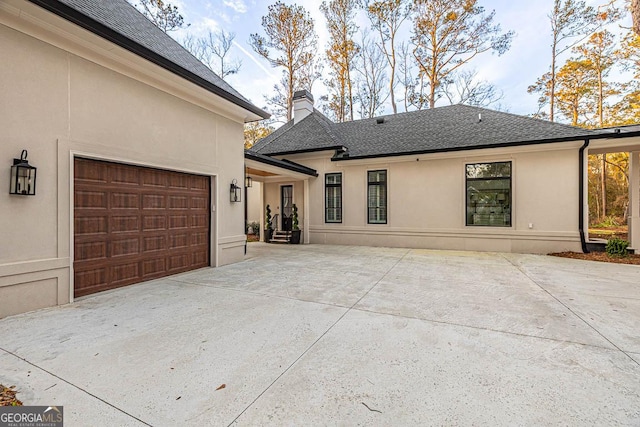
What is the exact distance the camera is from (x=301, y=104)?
1354 centimetres

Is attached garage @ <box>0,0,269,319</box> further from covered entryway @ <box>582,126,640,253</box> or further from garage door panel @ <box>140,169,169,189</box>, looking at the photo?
covered entryway @ <box>582,126,640,253</box>

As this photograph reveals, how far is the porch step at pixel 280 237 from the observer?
10984 millimetres

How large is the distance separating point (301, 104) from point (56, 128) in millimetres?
11091

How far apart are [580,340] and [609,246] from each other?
663 cm

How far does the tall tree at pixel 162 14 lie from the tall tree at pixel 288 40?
3.74 meters

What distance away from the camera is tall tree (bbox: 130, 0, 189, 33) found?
12.2m

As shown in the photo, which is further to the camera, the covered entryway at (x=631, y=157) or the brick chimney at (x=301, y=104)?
the brick chimney at (x=301, y=104)

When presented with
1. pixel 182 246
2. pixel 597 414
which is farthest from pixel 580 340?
pixel 182 246

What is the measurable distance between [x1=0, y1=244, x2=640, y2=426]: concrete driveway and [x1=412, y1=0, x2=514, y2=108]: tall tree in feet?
45.4

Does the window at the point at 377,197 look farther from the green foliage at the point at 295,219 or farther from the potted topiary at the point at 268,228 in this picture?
the potted topiary at the point at 268,228

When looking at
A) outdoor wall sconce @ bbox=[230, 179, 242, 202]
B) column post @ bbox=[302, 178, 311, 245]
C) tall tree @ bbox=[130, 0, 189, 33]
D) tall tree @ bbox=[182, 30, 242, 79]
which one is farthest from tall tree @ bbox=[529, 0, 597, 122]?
tall tree @ bbox=[130, 0, 189, 33]

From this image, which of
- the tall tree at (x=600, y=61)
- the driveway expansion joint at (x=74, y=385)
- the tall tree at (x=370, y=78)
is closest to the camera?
the driveway expansion joint at (x=74, y=385)

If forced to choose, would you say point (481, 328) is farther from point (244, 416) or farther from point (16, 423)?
point (16, 423)

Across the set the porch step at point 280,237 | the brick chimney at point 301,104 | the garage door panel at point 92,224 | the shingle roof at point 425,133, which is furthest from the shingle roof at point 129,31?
the brick chimney at point 301,104
